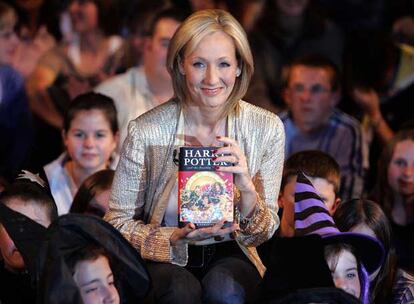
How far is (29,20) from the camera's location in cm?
591

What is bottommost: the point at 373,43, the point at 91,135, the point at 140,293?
the point at 140,293

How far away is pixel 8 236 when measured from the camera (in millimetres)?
3859

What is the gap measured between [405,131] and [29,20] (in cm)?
200

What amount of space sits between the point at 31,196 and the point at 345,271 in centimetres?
104

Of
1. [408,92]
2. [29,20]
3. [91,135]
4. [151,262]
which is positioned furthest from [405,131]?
[29,20]

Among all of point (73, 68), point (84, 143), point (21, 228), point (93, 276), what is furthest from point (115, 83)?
point (93, 276)

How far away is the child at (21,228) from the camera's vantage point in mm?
3545

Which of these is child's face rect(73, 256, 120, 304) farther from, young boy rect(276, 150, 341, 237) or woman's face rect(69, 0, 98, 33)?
woman's face rect(69, 0, 98, 33)

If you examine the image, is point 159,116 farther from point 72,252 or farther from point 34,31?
point 34,31

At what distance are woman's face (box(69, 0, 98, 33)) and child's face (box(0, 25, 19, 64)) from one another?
298 millimetres

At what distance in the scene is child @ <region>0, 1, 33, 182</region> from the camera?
5.51 m

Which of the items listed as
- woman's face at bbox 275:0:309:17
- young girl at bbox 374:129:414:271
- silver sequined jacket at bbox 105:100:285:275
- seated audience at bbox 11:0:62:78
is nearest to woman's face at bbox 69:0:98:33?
seated audience at bbox 11:0:62:78

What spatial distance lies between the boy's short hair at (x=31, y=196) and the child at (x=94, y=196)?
1.15 ft

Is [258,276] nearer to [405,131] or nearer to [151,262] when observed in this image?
[151,262]
